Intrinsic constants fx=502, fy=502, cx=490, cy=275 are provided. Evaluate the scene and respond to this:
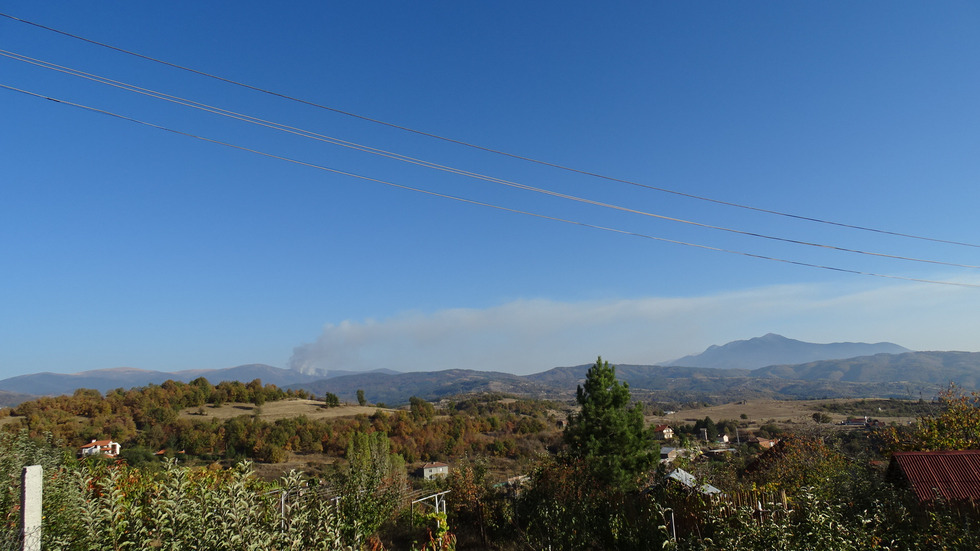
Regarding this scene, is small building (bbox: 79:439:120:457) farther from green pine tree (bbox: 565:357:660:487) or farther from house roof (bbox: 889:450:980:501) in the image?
house roof (bbox: 889:450:980:501)

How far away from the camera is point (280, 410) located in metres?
61.2

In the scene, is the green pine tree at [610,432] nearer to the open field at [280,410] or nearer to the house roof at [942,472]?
the house roof at [942,472]

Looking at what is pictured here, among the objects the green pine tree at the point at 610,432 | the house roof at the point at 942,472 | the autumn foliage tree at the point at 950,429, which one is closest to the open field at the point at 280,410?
the green pine tree at the point at 610,432

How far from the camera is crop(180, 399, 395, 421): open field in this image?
5622 cm

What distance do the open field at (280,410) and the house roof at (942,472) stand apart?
183ft

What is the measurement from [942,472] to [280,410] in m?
62.2

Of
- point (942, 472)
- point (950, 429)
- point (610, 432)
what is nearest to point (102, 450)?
point (610, 432)

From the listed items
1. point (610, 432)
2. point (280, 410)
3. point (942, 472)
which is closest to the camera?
point (942, 472)

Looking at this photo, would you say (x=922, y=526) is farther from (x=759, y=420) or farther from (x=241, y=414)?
(x=759, y=420)

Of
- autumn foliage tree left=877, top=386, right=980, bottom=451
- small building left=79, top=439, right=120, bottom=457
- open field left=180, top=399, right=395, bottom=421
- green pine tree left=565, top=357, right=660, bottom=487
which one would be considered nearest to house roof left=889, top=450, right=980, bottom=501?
autumn foliage tree left=877, top=386, right=980, bottom=451

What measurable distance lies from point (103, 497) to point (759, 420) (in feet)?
299

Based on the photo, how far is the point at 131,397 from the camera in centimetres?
5469

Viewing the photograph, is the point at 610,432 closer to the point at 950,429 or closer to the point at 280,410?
the point at 950,429

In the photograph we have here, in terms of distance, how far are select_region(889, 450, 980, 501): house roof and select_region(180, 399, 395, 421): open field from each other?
55665mm
